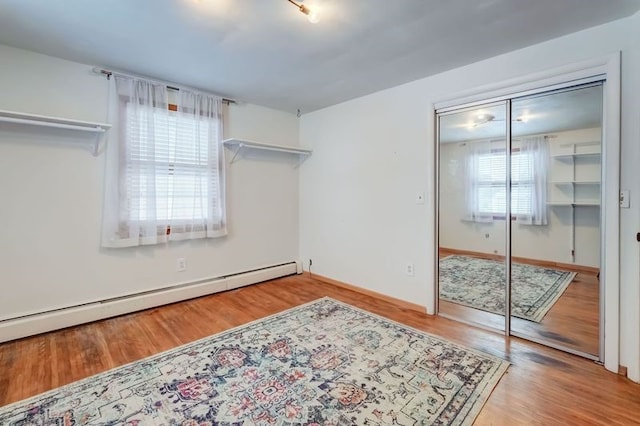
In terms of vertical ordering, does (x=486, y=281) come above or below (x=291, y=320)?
above

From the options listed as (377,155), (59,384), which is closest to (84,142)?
(59,384)

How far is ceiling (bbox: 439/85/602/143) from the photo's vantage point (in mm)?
2240

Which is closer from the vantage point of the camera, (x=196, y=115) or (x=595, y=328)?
(x=595, y=328)

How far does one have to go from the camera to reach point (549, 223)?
2660mm

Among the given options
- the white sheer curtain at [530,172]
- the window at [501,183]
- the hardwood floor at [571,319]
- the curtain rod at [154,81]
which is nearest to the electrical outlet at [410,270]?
the hardwood floor at [571,319]

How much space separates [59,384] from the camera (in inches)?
74.0

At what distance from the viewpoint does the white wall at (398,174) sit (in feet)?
6.43

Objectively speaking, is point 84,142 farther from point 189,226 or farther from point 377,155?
point 377,155

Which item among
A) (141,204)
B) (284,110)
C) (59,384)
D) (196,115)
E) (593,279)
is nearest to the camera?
(59,384)

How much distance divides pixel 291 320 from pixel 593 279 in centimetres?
257

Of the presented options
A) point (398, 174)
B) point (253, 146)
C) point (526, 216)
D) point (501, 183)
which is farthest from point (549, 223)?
point (253, 146)

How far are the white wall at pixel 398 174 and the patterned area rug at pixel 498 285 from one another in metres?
0.35

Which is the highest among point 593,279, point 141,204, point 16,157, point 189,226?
point 16,157

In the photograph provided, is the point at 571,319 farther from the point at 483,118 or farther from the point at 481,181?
the point at 483,118
